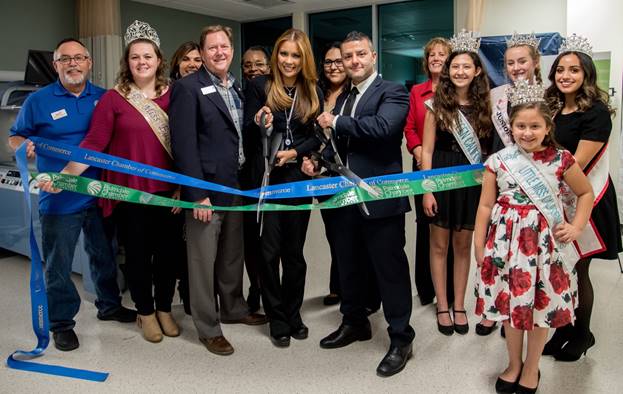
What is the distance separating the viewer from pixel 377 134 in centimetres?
225

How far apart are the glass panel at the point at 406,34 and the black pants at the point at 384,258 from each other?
601 centimetres

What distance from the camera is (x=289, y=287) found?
8.91 ft

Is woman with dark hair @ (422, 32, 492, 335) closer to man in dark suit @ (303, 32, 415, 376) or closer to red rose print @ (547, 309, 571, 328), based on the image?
man in dark suit @ (303, 32, 415, 376)

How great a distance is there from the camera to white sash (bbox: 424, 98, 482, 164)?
8.32 ft

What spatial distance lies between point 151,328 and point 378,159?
146 centimetres

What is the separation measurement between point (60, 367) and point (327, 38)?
7.66 metres

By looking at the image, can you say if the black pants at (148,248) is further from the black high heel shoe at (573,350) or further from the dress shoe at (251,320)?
the black high heel shoe at (573,350)

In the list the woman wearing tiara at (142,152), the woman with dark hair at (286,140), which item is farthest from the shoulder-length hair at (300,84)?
the woman wearing tiara at (142,152)

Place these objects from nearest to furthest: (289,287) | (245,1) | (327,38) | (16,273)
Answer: (289,287)
(16,273)
(245,1)
(327,38)

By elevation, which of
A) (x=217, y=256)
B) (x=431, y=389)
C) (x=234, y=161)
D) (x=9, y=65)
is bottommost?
(x=431, y=389)

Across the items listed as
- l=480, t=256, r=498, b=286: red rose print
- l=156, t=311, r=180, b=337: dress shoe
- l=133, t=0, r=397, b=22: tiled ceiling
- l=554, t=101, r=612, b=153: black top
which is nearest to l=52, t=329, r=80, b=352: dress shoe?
l=156, t=311, r=180, b=337: dress shoe

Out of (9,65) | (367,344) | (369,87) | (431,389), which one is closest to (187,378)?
(367,344)

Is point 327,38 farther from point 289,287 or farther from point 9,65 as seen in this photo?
point 289,287

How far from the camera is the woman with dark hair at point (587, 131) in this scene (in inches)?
86.6
